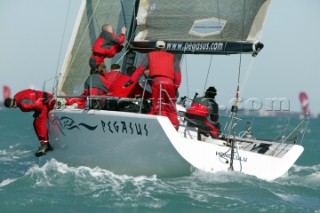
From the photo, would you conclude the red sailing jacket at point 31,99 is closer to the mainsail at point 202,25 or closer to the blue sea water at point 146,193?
the blue sea water at point 146,193

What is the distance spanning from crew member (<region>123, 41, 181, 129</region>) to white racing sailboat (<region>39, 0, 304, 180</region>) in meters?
0.26

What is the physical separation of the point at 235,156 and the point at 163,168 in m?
1.02

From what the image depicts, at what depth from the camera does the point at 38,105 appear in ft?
31.6

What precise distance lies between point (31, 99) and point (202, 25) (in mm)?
2472

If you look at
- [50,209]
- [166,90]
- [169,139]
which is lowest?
[50,209]

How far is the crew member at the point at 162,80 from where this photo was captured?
27.9ft

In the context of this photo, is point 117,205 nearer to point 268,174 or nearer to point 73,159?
point 73,159

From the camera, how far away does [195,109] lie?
9.17 m

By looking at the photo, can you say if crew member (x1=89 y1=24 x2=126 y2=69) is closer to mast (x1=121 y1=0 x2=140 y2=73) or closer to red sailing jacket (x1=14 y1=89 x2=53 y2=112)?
mast (x1=121 y1=0 x2=140 y2=73)

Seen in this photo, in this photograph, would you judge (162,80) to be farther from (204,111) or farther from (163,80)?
(204,111)

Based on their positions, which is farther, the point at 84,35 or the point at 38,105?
the point at 84,35

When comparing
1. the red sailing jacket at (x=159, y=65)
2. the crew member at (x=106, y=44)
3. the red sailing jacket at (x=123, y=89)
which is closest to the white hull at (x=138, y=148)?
the red sailing jacket at (x=123, y=89)

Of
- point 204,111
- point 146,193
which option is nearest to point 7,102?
A: point 204,111

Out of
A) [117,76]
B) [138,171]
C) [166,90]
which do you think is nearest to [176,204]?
[138,171]
